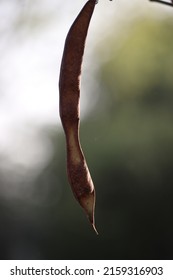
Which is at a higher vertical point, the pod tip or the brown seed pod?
the brown seed pod

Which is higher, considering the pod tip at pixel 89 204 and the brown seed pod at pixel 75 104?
the brown seed pod at pixel 75 104

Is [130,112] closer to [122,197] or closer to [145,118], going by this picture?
[145,118]

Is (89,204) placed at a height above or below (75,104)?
below

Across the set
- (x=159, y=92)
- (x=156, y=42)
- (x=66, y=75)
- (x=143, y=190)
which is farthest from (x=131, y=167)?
(x=66, y=75)

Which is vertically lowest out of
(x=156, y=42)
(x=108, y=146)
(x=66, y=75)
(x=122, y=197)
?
(x=122, y=197)

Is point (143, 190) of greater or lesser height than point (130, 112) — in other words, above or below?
below

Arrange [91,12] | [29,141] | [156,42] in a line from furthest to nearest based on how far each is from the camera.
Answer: [29,141] → [156,42] → [91,12]

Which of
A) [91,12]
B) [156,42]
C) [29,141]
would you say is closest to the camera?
[91,12]

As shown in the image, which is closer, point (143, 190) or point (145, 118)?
point (143, 190)
